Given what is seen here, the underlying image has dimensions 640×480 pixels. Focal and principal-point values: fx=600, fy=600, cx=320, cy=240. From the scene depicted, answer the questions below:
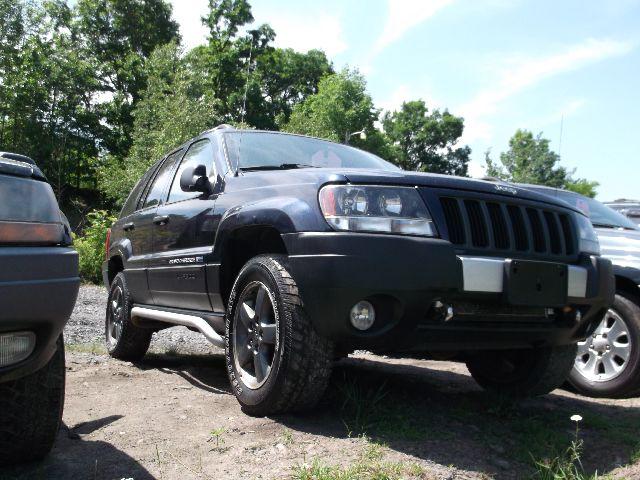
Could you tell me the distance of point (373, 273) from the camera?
8.66ft

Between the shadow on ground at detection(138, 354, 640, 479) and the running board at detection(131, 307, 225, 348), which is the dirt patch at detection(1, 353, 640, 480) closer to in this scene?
the shadow on ground at detection(138, 354, 640, 479)

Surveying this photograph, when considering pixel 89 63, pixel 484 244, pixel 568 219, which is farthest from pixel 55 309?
pixel 89 63

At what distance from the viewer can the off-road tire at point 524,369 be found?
3613 millimetres

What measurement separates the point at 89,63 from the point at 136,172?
38.1 feet

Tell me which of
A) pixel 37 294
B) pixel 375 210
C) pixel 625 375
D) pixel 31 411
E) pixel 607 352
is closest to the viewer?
pixel 37 294

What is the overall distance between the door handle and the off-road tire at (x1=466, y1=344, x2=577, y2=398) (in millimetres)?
2348

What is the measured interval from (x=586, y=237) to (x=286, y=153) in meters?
1.96

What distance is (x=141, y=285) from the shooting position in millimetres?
4809

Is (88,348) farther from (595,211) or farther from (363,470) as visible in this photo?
(595,211)

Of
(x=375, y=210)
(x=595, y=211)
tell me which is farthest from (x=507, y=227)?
(x=595, y=211)

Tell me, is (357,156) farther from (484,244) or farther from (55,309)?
(55,309)

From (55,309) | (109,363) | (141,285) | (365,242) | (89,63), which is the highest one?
(89,63)

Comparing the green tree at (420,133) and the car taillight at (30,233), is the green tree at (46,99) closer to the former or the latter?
the green tree at (420,133)

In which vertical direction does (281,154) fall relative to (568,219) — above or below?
above
